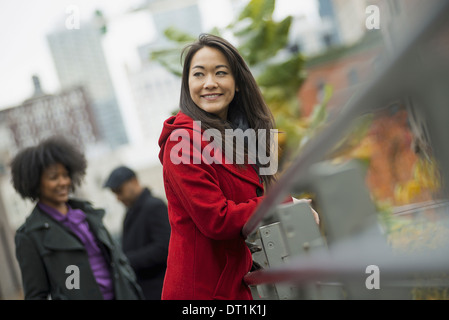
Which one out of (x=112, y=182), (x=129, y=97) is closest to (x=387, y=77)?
(x=112, y=182)

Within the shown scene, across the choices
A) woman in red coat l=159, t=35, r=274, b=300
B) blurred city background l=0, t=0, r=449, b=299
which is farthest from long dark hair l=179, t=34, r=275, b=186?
blurred city background l=0, t=0, r=449, b=299

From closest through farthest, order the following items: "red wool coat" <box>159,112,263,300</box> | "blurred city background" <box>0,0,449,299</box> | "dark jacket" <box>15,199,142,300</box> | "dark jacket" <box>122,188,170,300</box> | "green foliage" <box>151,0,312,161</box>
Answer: "red wool coat" <box>159,112,263,300</box> < "dark jacket" <box>15,199,142,300</box> < "dark jacket" <box>122,188,170,300</box> < "blurred city background" <box>0,0,449,299</box> < "green foliage" <box>151,0,312,161</box>

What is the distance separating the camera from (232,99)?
1276 millimetres

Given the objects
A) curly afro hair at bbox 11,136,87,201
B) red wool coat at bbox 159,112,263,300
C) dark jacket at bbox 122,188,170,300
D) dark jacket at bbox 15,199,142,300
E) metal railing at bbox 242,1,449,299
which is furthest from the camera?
dark jacket at bbox 122,188,170,300

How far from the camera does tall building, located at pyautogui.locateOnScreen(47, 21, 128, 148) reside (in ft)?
8.66

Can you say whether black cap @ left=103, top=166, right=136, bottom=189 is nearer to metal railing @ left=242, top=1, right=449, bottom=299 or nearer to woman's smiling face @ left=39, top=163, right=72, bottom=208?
woman's smiling face @ left=39, top=163, right=72, bottom=208

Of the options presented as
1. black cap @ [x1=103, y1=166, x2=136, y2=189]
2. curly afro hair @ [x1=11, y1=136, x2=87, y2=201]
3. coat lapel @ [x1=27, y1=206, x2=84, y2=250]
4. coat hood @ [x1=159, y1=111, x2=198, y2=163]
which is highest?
curly afro hair @ [x1=11, y1=136, x2=87, y2=201]

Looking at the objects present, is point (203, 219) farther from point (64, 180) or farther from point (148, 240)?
point (148, 240)

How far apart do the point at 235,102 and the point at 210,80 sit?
11 cm

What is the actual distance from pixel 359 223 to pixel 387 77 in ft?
1.19

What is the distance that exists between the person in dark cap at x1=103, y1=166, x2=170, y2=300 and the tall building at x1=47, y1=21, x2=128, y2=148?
64 cm

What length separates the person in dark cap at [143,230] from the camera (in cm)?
228
